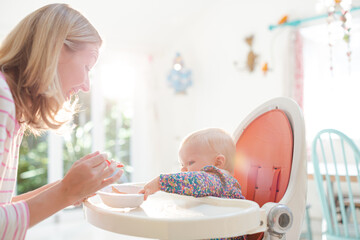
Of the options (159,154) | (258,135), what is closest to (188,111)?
(159,154)

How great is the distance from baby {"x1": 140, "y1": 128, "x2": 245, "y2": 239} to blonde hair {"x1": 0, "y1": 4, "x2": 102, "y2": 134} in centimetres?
40

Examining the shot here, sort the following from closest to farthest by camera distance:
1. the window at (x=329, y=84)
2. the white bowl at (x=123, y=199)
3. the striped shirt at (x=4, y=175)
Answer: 1. the striped shirt at (x=4, y=175)
2. the white bowl at (x=123, y=199)
3. the window at (x=329, y=84)

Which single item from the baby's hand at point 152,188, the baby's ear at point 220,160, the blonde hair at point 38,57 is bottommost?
the baby's hand at point 152,188

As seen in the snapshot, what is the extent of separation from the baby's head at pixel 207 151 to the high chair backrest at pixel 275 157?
0.19 ft

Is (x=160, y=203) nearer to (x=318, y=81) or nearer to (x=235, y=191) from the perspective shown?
(x=235, y=191)

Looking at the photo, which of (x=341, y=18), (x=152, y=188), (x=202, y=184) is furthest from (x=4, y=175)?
(x=341, y=18)

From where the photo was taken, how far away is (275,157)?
1.31 m

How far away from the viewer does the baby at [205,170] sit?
117cm

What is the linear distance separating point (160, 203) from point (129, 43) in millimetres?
3612

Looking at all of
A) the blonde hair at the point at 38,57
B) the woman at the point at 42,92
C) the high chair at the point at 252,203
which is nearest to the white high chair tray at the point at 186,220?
the high chair at the point at 252,203

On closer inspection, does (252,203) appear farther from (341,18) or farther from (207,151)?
(341,18)

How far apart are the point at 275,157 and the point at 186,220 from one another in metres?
0.52

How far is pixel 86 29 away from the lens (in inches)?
43.2

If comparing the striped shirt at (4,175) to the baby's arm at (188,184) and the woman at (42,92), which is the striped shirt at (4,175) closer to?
the woman at (42,92)
